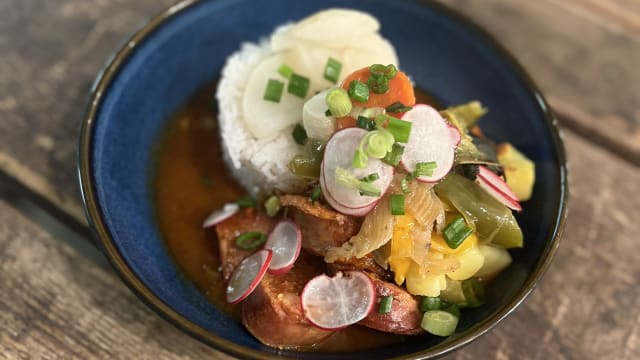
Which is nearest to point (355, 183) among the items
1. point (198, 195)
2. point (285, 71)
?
point (285, 71)

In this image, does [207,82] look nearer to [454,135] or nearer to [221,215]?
[221,215]

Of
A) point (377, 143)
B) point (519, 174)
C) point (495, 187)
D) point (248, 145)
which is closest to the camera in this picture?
point (377, 143)

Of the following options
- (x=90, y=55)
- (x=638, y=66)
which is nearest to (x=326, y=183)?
(x=90, y=55)

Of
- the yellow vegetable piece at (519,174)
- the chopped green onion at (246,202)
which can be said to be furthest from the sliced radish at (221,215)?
the yellow vegetable piece at (519,174)

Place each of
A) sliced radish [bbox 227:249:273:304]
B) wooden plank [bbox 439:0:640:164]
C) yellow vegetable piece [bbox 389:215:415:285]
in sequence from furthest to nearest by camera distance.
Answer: wooden plank [bbox 439:0:640:164]
sliced radish [bbox 227:249:273:304]
yellow vegetable piece [bbox 389:215:415:285]

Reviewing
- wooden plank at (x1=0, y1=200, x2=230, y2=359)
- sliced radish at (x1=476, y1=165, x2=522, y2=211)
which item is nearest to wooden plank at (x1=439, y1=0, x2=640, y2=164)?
sliced radish at (x1=476, y1=165, x2=522, y2=211)

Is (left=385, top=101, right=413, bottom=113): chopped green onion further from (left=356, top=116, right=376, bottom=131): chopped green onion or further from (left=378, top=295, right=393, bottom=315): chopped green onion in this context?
(left=378, top=295, right=393, bottom=315): chopped green onion
